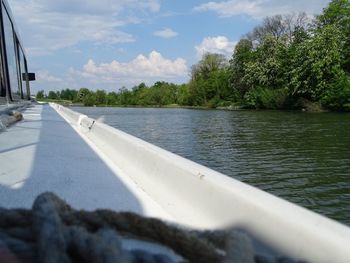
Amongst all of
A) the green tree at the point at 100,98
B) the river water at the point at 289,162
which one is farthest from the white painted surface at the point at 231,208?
the green tree at the point at 100,98

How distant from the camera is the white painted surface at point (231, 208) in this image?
1.01 metres

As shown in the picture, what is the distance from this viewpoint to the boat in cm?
106

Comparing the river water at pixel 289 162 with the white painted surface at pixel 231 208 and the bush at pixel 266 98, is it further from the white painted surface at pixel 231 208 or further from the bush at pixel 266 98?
the bush at pixel 266 98

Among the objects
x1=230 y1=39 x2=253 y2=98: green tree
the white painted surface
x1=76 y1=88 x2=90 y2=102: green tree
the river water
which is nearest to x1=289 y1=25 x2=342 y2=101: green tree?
x1=230 y1=39 x2=253 y2=98: green tree

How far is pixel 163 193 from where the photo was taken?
190cm

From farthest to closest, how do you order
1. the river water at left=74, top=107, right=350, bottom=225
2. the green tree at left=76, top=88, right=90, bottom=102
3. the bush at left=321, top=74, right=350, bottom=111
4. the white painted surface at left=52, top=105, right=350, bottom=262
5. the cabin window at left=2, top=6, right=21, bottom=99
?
the green tree at left=76, top=88, right=90, bottom=102 → the bush at left=321, top=74, right=350, bottom=111 → the cabin window at left=2, top=6, right=21, bottom=99 → the river water at left=74, top=107, right=350, bottom=225 → the white painted surface at left=52, top=105, right=350, bottom=262

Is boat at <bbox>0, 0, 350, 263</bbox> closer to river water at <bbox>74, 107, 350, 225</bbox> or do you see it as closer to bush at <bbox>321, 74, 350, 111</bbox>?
river water at <bbox>74, 107, 350, 225</bbox>

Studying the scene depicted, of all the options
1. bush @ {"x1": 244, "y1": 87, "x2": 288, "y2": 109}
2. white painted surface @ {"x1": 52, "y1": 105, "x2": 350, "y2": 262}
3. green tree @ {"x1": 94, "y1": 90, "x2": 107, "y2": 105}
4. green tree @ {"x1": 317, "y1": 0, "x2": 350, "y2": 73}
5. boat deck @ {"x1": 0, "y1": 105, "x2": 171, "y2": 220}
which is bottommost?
green tree @ {"x1": 94, "y1": 90, "x2": 107, "y2": 105}

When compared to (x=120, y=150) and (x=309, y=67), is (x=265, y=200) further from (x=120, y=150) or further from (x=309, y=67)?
(x=309, y=67)

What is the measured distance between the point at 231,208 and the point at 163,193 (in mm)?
588

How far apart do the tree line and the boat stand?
1504 inches

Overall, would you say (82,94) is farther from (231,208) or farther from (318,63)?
(231,208)

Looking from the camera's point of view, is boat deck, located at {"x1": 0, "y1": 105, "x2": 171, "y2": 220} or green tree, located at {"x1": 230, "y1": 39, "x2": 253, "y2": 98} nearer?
boat deck, located at {"x1": 0, "y1": 105, "x2": 171, "y2": 220}

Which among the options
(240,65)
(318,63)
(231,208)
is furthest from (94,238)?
(240,65)
